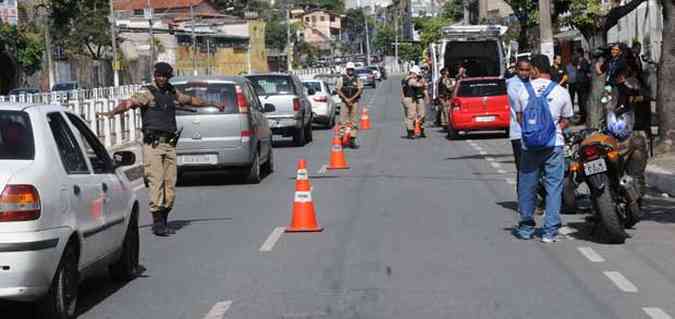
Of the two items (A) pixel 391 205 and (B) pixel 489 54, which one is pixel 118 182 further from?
(B) pixel 489 54

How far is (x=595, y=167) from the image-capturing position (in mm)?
11781

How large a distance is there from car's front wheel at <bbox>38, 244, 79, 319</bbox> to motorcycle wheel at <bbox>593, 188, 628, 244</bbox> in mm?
5563

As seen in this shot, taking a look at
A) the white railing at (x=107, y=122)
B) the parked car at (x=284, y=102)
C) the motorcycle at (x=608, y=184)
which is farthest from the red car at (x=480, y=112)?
the motorcycle at (x=608, y=184)

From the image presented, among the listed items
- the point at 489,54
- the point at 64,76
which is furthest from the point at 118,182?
the point at 64,76

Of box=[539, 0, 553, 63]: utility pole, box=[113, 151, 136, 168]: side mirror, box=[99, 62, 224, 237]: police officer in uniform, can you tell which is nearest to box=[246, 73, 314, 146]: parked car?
box=[539, 0, 553, 63]: utility pole

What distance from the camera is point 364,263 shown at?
1096 cm

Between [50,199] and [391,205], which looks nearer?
[50,199]

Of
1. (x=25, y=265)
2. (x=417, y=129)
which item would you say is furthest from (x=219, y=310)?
(x=417, y=129)

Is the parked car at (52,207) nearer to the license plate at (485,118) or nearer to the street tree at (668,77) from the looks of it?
the street tree at (668,77)

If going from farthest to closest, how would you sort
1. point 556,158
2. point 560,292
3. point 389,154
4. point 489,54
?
point 489,54 → point 389,154 → point 556,158 → point 560,292

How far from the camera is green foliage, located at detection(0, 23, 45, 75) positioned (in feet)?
186

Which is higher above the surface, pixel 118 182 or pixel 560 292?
pixel 118 182

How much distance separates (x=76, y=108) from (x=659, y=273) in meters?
20.8

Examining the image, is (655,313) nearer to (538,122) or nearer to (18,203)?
(538,122)
